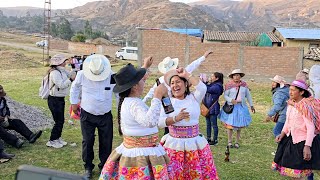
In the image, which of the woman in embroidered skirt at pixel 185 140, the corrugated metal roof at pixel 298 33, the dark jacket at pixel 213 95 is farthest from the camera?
the corrugated metal roof at pixel 298 33

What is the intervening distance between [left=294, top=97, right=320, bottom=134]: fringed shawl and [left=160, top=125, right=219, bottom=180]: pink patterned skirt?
1.21m

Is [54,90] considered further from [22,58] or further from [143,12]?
[143,12]

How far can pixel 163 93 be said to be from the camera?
3.73 m

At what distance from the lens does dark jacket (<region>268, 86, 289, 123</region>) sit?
6.69 m

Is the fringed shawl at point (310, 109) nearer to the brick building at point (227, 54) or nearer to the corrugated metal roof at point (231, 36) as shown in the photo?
the brick building at point (227, 54)

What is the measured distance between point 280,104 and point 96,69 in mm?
3335

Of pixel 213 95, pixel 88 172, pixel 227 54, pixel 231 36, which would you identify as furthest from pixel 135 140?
pixel 231 36

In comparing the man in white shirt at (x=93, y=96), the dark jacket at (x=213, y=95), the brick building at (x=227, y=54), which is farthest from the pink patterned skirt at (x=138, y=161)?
the brick building at (x=227, y=54)

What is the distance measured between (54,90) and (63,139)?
61.1 inches

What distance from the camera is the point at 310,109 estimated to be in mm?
4488

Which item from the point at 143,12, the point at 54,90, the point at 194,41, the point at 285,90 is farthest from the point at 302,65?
the point at 143,12

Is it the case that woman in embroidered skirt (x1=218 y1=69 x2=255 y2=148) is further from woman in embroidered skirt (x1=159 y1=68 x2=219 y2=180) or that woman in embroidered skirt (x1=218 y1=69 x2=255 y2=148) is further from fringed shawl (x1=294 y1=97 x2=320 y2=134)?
woman in embroidered skirt (x1=159 y1=68 x2=219 y2=180)

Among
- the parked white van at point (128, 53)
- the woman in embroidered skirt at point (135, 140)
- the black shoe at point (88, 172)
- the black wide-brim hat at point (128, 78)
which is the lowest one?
the black shoe at point (88, 172)

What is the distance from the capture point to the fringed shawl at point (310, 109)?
4.49 metres
